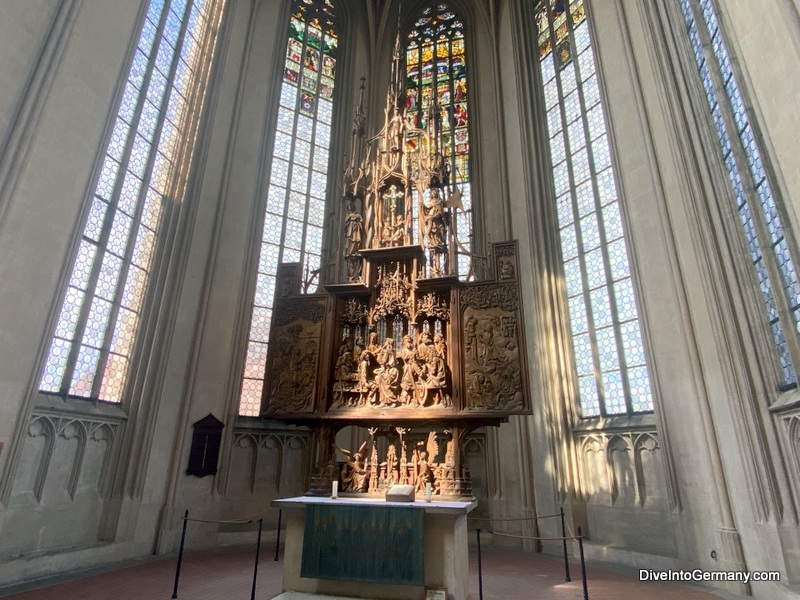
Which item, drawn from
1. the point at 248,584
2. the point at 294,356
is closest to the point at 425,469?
the point at 294,356

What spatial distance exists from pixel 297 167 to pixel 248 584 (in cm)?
1036

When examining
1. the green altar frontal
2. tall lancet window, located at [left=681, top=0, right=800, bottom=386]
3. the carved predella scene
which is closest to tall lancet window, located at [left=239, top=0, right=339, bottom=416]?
the carved predella scene

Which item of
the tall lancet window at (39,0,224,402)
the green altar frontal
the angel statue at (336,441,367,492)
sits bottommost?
the green altar frontal

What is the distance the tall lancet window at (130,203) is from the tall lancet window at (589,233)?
9.06 meters

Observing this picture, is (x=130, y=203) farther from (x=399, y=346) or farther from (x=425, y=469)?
(x=425, y=469)

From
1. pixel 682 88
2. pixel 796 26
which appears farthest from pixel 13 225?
pixel 682 88

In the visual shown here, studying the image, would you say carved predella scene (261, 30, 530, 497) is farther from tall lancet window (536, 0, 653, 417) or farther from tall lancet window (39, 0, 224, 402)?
tall lancet window (536, 0, 653, 417)

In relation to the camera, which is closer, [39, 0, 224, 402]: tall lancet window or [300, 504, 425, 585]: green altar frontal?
[300, 504, 425, 585]: green altar frontal

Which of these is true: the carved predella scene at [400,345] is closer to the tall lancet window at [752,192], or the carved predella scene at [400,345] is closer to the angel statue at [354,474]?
the angel statue at [354,474]

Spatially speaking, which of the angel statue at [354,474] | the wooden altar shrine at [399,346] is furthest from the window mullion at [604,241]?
the angel statue at [354,474]

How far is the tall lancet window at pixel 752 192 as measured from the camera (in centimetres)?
595

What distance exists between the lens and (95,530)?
812 cm

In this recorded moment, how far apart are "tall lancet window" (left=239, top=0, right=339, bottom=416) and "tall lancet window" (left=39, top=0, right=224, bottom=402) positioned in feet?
8.75

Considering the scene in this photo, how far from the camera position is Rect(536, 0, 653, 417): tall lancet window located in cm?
979
